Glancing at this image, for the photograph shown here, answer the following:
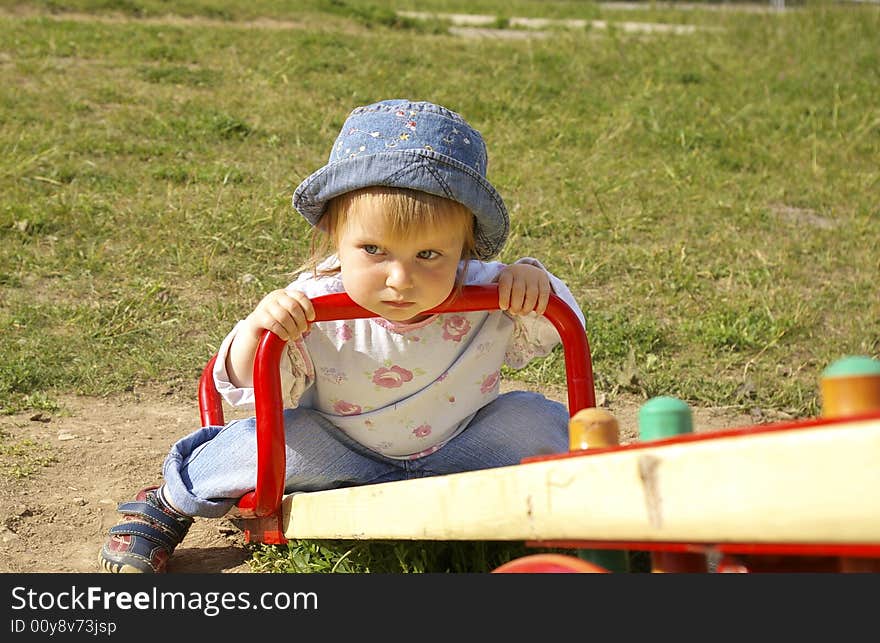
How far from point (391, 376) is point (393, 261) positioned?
0.42 m

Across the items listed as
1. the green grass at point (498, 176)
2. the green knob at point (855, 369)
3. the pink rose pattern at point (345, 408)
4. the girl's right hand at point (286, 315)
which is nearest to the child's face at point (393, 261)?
the girl's right hand at point (286, 315)

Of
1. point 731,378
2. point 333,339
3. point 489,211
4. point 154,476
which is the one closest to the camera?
point 489,211

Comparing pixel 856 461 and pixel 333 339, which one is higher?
pixel 333 339

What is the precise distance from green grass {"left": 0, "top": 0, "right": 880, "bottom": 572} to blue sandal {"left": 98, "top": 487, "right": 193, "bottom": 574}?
98 centimetres

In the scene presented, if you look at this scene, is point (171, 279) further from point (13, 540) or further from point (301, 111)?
point (301, 111)

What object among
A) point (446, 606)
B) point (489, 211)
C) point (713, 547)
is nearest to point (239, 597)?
point (446, 606)

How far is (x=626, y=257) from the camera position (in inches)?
194

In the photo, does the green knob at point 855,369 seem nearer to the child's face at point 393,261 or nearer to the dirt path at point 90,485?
the child's face at point 393,261

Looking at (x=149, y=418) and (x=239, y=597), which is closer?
(x=239, y=597)

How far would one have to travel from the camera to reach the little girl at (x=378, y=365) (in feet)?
7.79

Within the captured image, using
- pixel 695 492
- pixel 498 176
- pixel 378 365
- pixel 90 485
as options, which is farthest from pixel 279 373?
pixel 498 176

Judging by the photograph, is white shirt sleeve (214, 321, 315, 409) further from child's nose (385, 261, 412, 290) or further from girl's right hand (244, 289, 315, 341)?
child's nose (385, 261, 412, 290)

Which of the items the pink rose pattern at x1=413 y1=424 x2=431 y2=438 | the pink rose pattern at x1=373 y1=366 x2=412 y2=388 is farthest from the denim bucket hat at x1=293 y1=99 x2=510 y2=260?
the pink rose pattern at x1=413 y1=424 x2=431 y2=438

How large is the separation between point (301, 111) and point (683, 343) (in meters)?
3.07
